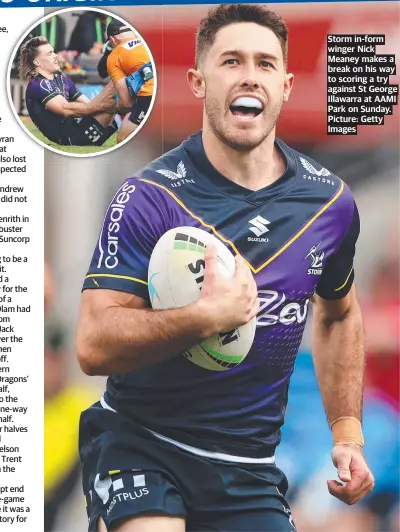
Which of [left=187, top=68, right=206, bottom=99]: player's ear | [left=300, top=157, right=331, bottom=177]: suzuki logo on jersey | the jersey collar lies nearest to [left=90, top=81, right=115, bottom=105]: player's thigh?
[left=187, top=68, right=206, bottom=99]: player's ear

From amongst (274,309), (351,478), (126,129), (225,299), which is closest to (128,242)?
(225,299)

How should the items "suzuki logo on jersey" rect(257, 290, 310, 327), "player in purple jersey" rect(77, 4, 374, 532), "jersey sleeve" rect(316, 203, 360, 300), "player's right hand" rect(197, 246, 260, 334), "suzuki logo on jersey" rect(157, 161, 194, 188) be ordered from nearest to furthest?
"player's right hand" rect(197, 246, 260, 334), "player in purple jersey" rect(77, 4, 374, 532), "suzuki logo on jersey" rect(257, 290, 310, 327), "suzuki logo on jersey" rect(157, 161, 194, 188), "jersey sleeve" rect(316, 203, 360, 300)

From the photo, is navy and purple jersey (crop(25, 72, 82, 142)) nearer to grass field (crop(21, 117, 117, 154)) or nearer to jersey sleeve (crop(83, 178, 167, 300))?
grass field (crop(21, 117, 117, 154))

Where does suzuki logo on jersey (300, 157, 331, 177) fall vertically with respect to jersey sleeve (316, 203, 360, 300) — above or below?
above

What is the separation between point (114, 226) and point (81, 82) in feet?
3.25

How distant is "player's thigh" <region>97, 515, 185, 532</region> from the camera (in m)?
→ 3.34

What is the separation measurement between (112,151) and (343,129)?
110 centimetres

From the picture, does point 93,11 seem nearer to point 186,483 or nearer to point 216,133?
point 216,133

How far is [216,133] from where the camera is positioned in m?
3.96

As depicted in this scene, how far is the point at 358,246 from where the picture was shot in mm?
4297

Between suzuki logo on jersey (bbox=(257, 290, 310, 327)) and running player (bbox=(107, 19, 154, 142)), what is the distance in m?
1.14

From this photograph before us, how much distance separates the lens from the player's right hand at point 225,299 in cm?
331

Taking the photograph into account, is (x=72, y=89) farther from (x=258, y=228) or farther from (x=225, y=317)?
(x=225, y=317)

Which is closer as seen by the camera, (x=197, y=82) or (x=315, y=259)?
(x=315, y=259)
